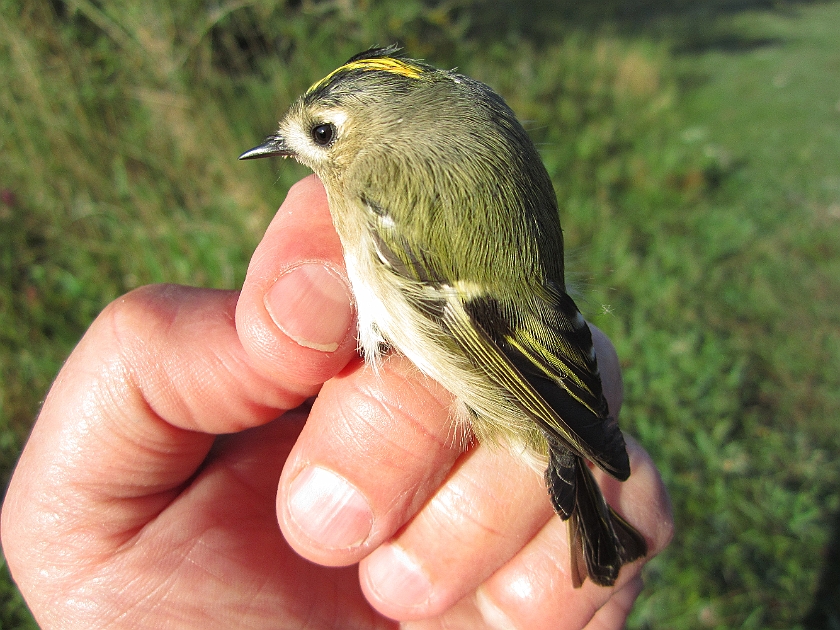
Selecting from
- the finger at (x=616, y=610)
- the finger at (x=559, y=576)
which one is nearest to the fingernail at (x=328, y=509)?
the finger at (x=559, y=576)

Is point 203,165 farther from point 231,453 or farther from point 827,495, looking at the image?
point 827,495

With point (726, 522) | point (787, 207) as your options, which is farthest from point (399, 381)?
point (787, 207)

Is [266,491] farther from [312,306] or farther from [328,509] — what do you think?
[312,306]

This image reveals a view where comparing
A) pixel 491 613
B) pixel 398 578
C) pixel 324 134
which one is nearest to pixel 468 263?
pixel 324 134

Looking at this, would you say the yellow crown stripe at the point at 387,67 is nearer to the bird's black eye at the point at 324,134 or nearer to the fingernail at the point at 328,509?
the bird's black eye at the point at 324,134

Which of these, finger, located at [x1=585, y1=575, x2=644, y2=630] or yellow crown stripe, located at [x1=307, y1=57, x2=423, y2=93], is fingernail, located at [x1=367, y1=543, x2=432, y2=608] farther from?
yellow crown stripe, located at [x1=307, y1=57, x2=423, y2=93]

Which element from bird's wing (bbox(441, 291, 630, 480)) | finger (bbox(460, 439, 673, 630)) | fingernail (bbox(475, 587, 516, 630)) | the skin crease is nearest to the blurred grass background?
bird's wing (bbox(441, 291, 630, 480))
